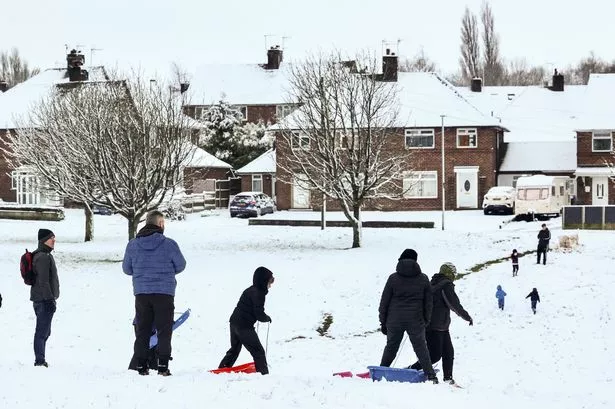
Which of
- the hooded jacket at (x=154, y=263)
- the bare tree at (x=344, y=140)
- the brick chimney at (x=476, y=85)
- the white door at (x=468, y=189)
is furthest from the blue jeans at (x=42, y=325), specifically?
the brick chimney at (x=476, y=85)

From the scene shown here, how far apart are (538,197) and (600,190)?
9862 mm

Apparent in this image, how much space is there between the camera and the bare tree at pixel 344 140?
38.8 meters

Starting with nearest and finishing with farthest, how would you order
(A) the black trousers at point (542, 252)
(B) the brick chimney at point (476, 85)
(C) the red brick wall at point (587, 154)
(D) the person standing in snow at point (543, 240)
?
(D) the person standing in snow at point (543, 240), (A) the black trousers at point (542, 252), (C) the red brick wall at point (587, 154), (B) the brick chimney at point (476, 85)

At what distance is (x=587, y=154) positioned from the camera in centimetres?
5922

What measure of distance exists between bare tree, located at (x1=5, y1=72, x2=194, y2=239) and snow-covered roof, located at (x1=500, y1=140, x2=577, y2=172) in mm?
29839

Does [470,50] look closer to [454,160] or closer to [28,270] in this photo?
[454,160]

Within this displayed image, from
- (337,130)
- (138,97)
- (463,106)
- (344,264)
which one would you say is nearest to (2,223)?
(138,97)

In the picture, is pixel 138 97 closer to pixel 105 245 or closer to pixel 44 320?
pixel 105 245

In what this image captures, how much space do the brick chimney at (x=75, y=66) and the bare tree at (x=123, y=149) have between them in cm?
2576

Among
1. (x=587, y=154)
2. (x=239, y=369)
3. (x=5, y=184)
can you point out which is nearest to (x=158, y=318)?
(x=239, y=369)

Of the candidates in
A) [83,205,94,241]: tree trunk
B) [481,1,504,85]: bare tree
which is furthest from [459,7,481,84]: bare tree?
[83,205,94,241]: tree trunk

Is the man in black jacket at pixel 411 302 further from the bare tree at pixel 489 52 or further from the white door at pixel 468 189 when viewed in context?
the bare tree at pixel 489 52

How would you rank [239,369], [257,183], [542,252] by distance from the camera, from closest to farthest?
[239,369]
[542,252]
[257,183]

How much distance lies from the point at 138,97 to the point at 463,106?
28.1 m
